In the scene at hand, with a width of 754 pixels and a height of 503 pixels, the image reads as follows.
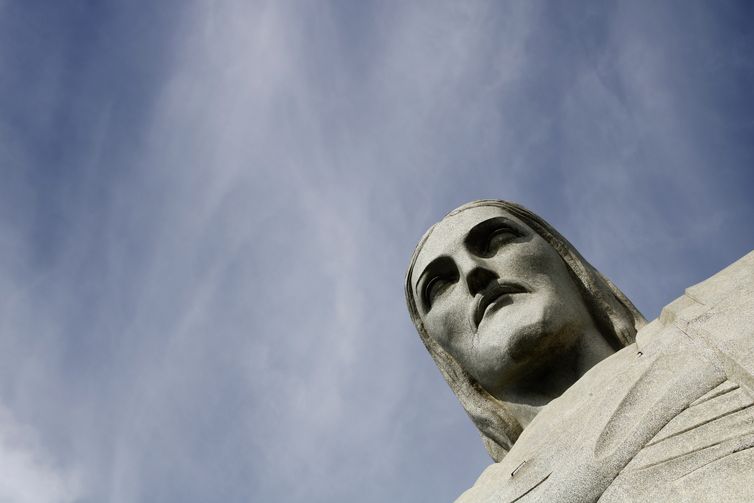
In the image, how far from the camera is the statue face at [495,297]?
668 cm

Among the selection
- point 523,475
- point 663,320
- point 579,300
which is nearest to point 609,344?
point 579,300

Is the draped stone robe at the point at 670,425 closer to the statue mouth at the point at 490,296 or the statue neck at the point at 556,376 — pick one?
the statue neck at the point at 556,376

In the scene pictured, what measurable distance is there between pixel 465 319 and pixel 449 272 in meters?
0.57

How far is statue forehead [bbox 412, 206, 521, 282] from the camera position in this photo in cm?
753

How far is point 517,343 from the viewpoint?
6.63 m

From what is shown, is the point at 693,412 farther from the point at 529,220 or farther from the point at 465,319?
the point at 529,220

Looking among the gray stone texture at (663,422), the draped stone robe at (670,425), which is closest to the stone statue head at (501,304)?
the gray stone texture at (663,422)

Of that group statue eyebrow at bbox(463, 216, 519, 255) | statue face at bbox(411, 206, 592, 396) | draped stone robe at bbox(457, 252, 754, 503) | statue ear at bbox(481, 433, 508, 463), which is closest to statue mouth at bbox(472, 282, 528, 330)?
statue face at bbox(411, 206, 592, 396)

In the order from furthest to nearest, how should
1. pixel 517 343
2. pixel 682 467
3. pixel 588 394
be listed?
pixel 517 343 < pixel 588 394 < pixel 682 467

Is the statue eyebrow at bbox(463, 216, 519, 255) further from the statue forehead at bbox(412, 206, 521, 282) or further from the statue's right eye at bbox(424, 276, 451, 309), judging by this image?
the statue's right eye at bbox(424, 276, 451, 309)

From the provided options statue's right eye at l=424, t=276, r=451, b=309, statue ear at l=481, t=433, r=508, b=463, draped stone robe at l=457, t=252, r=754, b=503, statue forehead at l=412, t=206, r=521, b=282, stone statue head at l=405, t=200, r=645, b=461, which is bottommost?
draped stone robe at l=457, t=252, r=754, b=503

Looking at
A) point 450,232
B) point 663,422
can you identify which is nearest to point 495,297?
point 450,232

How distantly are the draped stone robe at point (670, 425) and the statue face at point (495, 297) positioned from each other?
1236 millimetres

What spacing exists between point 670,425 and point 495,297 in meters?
2.77
